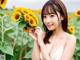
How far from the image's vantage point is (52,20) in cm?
283

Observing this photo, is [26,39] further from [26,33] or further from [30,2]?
[30,2]

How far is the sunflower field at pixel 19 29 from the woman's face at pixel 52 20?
0.93 feet

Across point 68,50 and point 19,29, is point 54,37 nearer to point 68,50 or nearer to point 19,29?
point 68,50

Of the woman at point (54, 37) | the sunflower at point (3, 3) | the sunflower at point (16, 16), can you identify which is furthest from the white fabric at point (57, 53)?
the sunflower at point (3, 3)

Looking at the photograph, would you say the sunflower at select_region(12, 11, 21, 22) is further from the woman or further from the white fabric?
the white fabric

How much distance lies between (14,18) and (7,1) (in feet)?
0.58

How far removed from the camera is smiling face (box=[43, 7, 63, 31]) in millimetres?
2822

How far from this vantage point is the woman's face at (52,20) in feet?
9.29

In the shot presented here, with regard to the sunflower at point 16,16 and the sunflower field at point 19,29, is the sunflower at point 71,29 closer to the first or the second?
the sunflower field at point 19,29

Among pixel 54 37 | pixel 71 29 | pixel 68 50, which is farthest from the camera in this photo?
pixel 71 29

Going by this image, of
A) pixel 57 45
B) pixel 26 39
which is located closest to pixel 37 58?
pixel 57 45

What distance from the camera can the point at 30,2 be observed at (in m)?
3.15

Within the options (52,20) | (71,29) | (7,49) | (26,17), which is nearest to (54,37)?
(52,20)

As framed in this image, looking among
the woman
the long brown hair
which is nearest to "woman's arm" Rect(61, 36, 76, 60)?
the woman
